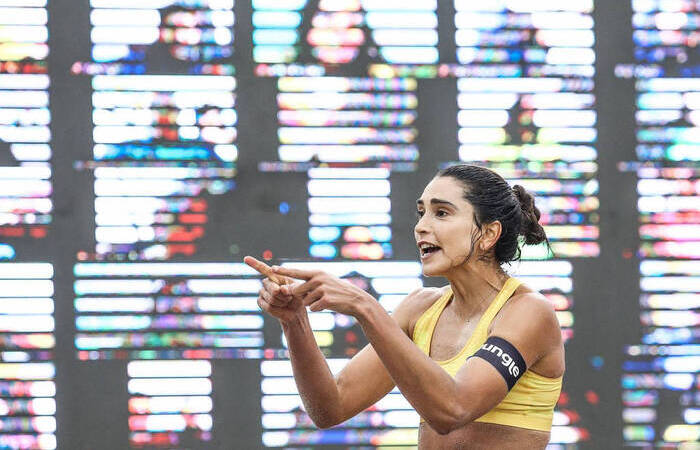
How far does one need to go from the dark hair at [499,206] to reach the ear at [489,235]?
0.01 m

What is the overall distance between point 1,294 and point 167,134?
703 mm

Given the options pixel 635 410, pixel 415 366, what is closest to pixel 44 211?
pixel 415 366

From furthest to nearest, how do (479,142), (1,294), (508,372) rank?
(479,142)
(1,294)
(508,372)

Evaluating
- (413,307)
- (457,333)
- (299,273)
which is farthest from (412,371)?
(413,307)

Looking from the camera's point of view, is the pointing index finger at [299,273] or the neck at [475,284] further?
the neck at [475,284]

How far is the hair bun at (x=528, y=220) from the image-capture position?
201 centimetres

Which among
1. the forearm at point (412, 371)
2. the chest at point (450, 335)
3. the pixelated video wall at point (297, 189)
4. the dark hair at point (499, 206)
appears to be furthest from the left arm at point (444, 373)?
the pixelated video wall at point (297, 189)

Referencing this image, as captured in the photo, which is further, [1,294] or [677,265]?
[677,265]

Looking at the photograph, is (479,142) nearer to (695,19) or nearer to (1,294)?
(695,19)

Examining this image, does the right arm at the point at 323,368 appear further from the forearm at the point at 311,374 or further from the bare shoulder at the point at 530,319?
the bare shoulder at the point at 530,319

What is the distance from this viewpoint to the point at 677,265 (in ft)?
10.5

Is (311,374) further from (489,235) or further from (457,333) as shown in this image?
(489,235)

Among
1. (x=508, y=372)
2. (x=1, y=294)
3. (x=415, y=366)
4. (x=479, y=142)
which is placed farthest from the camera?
(x=479, y=142)

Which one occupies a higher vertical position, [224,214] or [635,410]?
[224,214]
